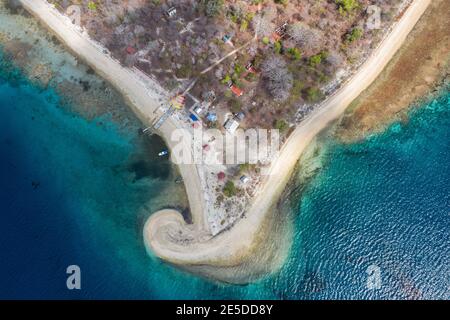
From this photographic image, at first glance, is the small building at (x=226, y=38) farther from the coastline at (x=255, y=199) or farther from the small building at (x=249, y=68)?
the coastline at (x=255, y=199)

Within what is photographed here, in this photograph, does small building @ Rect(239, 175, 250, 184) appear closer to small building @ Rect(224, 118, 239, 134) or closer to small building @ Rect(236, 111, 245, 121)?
small building @ Rect(224, 118, 239, 134)

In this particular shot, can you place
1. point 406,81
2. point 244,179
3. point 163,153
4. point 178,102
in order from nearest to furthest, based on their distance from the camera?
point 244,179, point 163,153, point 178,102, point 406,81

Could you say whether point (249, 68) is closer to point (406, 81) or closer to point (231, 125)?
point (231, 125)

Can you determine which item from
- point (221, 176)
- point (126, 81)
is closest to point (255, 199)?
point (221, 176)

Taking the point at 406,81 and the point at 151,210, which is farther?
the point at 406,81

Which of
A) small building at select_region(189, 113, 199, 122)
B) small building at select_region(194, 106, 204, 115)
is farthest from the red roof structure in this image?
small building at select_region(189, 113, 199, 122)
